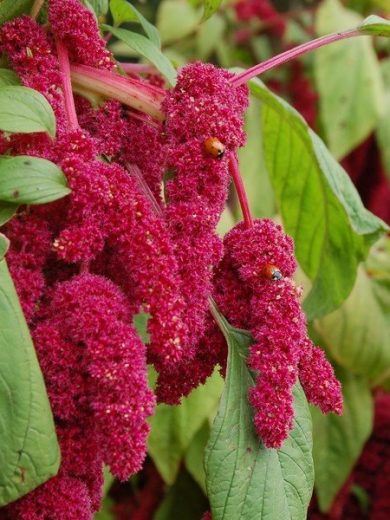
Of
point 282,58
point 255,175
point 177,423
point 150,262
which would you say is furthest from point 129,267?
point 255,175

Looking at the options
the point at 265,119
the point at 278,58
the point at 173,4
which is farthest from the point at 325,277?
the point at 173,4

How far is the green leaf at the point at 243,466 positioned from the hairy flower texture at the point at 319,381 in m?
0.04

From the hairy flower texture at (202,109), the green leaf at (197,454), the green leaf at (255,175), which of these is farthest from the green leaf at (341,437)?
the hairy flower texture at (202,109)

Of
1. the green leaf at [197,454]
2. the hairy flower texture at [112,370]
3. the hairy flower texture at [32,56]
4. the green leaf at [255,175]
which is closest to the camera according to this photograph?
the hairy flower texture at [112,370]

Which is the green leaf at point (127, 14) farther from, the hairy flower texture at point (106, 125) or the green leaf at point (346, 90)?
the green leaf at point (346, 90)

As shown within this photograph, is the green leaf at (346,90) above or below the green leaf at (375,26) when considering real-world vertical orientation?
above

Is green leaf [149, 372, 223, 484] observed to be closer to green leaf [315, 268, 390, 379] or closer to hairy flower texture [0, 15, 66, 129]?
green leaf [315, 268, 390, 379]

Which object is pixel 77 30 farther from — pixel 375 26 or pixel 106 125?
pixel 375 26

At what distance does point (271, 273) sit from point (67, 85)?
0.18 m

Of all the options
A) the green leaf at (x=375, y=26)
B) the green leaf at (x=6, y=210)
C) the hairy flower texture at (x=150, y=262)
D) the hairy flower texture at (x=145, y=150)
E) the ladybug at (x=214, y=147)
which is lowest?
the hairy flower texture at (x=150, y=262)

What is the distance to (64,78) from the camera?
22.4 inches

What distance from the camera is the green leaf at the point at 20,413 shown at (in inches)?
18.5

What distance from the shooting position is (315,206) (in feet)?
2.99

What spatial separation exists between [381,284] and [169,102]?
2.86ft
